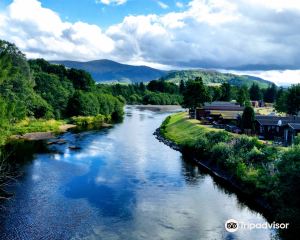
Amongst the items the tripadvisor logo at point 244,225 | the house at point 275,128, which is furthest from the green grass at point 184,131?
the tripadvisor logo at point 244,225

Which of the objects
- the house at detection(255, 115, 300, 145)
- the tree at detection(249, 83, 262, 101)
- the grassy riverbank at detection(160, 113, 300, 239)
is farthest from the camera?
the tree at detection(249, 83, 262, 101)

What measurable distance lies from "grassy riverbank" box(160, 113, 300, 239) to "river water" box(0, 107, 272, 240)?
6.84 feet

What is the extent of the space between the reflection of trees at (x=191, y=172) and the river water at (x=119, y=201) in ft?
0.39

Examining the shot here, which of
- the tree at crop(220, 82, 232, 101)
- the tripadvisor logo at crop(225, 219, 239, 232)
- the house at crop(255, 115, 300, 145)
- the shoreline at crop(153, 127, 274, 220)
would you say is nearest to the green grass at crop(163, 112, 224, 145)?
the shoreline at crop(153, 127, 274, 220)

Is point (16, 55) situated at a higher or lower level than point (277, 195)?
higher

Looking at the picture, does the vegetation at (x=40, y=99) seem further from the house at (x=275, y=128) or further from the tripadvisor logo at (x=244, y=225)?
the house at (x=275, y=128)

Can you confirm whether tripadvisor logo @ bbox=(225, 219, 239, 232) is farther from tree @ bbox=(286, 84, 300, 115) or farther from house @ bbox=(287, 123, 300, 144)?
tree @ bbox=(286, 84, 300, 115)

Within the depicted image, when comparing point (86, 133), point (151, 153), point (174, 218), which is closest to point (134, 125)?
point (86, 133)

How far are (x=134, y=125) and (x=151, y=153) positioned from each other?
42.6 m

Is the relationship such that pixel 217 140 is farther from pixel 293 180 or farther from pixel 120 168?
pixel 293 180

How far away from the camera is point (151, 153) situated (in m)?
66.5

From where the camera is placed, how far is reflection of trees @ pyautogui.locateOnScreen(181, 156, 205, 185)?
4934 centimetres

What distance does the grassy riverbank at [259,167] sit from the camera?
32469 mm

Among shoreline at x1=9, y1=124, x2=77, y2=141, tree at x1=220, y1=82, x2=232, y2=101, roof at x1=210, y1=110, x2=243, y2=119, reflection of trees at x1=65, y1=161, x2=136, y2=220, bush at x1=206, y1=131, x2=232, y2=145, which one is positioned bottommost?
reflection of trees at x1=65, y1=161, x2=136, y2=220
